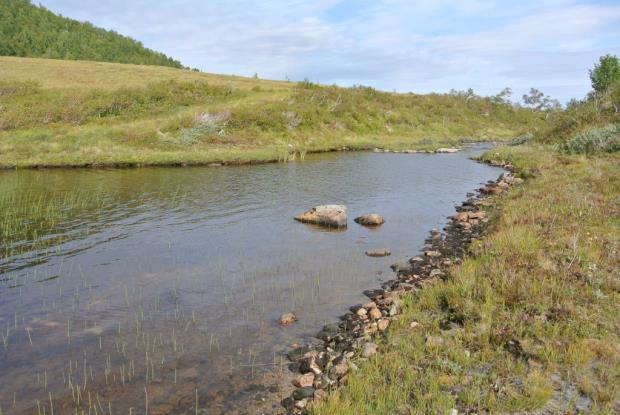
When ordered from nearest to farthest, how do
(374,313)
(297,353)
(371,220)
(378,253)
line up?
(297,353) < (374,313) < (378,253) < (371,220)

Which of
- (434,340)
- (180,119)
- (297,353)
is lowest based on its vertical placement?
(297,353)

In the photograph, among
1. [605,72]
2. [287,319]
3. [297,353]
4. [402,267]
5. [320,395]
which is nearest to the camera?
[320,395]

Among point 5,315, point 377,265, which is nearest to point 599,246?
point 377,265

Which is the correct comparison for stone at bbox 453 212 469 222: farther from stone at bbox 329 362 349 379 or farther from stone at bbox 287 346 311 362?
stone at bbox 329 362 349 379

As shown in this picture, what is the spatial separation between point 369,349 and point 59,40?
144m

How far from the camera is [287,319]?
10.6 metres

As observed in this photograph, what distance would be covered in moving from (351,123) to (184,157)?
95.9 feet

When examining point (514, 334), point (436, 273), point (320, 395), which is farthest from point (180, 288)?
point (514, 334)

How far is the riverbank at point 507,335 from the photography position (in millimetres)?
6523

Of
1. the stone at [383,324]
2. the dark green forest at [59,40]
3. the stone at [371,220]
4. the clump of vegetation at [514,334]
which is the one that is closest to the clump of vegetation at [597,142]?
the clump of vegetation at [514,334]

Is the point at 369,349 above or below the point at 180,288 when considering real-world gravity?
above

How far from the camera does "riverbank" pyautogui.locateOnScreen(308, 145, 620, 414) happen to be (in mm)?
6523

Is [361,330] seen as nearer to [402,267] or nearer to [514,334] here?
[514,334]

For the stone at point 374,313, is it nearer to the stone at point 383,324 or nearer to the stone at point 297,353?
the stone at point 383,324
